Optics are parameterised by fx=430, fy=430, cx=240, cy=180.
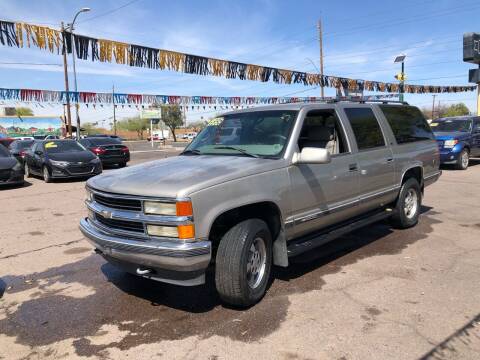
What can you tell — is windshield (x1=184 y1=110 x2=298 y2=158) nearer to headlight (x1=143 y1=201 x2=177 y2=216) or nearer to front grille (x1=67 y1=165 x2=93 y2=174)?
headlight (x1=143 y1=201 x2=177 y2=216)

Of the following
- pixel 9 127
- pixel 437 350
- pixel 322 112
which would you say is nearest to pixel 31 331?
pixel 437 350

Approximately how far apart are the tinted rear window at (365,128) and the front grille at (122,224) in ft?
9.74

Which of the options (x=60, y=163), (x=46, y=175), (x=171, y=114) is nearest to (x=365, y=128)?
(x=60, y=163)

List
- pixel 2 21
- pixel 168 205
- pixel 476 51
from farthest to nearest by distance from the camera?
pixel 476 51
pixel 2 21
pixel 168 205

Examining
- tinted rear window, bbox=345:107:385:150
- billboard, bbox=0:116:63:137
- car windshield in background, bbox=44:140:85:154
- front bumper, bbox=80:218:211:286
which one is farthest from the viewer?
billboard, bbox=0:116:63:137

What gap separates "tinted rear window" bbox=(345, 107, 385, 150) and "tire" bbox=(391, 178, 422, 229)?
104 centimetres

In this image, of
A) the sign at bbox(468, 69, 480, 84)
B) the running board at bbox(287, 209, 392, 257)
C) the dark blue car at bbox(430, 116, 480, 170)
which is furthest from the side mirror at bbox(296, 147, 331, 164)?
the sign at bbox(468, 69, 480, 84)

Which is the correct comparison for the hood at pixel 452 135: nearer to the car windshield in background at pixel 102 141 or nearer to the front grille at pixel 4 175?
the car windshield in background at pixel 102 141

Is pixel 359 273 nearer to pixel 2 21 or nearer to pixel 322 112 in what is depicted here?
pixel 322 112

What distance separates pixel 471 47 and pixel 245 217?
2443cm

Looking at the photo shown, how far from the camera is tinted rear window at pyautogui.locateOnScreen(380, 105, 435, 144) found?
618 cm

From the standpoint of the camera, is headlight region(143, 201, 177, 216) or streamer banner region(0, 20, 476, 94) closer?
headlight region(143, 201, 177, 216)

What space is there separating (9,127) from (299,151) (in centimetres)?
7623

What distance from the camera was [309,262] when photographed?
518 centimetres
